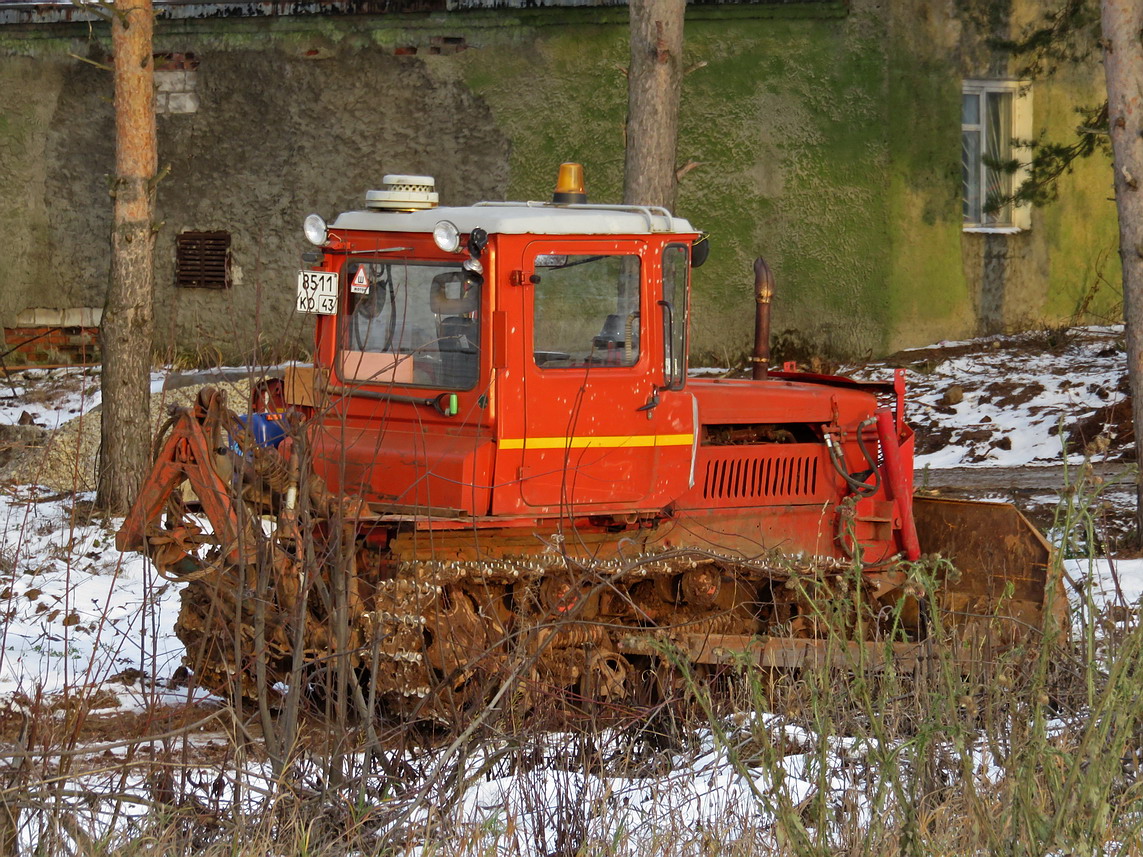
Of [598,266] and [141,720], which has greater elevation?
[598,266]

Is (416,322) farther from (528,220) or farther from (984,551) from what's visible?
(984,551)

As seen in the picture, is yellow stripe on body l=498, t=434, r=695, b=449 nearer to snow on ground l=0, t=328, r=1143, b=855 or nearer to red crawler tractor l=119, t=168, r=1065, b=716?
red crawler tractor l=119, t=168, r=1065, b=716

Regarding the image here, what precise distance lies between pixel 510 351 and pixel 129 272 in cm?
522

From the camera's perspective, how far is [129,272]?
10203 mm

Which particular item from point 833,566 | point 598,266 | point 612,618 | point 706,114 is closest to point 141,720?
point 612,618

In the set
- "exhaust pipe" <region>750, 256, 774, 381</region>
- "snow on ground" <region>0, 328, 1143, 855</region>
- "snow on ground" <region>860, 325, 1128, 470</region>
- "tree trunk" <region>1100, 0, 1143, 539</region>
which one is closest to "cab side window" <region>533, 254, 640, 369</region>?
"exhaust pipe" <region>750, 256, 774, 381</region>

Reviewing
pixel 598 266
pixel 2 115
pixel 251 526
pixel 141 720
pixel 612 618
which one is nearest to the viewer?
pixel 251 526

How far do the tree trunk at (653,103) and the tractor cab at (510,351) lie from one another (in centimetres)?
445

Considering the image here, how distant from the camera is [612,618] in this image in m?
6.68

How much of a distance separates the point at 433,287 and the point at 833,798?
283 cm

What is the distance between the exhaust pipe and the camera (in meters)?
7.27

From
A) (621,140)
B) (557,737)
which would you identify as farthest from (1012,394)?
(557,737)

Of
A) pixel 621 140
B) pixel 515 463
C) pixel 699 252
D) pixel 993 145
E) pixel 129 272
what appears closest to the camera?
pixel 515 463

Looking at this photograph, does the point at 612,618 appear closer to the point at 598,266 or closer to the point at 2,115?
the point at 598,266
